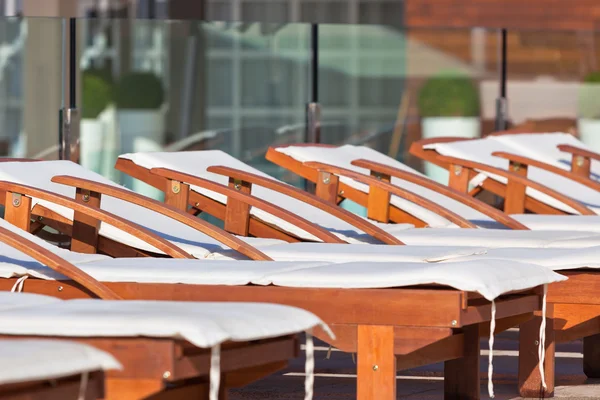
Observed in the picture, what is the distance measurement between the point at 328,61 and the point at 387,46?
16.8 inches

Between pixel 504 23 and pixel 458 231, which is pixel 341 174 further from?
pixel 504 23

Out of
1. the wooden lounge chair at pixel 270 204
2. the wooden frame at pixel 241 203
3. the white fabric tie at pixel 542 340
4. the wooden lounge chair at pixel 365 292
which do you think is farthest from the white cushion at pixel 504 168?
the wooden lounge chair at pixel 365 292

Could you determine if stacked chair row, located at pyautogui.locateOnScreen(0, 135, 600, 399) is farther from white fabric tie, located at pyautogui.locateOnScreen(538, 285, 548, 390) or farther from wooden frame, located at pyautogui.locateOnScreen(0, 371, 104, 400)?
wooden frame, located at pyautogui.locateOnScreen(0, 371, 104, 400)

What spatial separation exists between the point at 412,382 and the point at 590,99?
14.0ft

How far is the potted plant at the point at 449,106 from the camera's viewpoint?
328 inches

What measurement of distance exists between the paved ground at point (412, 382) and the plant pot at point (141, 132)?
2.35 metres

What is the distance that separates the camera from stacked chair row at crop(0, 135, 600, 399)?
3.35 m

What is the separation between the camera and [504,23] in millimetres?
16141

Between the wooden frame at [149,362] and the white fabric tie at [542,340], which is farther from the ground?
the wooden frame at [149,362]

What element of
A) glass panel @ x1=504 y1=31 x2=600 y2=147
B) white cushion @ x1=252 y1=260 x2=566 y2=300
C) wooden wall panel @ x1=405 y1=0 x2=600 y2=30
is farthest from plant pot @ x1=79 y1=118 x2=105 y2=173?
wooden wall panel @ x1=405 y1=0 x2=600 y2=30

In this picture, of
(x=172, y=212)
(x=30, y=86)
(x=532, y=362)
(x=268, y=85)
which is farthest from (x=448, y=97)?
(x=172, y=212)

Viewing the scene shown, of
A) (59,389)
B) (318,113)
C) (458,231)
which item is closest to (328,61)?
(318,113)

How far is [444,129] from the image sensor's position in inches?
330

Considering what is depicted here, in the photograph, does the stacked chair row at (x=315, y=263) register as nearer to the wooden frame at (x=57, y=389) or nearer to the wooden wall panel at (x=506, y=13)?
the wooden frame at (x=57, y=389)
